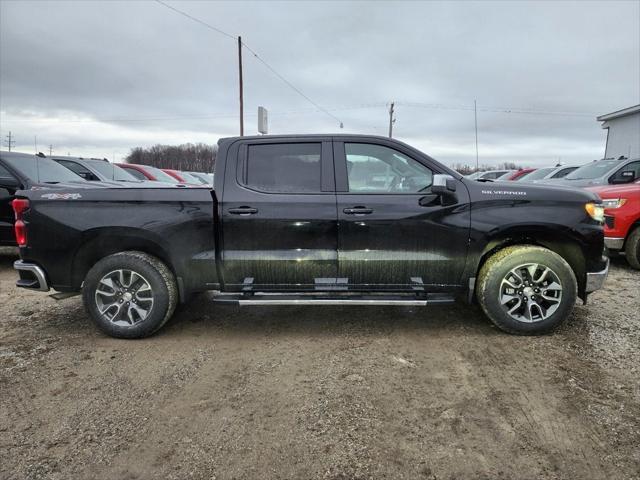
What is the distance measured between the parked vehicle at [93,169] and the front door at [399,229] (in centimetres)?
624

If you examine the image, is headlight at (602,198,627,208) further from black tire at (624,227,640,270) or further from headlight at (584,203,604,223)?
headlight at (584,203,604,223)

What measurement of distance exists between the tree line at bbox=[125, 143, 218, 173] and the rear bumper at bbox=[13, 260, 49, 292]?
248ft

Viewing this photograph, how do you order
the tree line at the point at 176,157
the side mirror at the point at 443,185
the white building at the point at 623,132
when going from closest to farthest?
1. the side mirror at the point at 443,185
2. the white building at the point at 623,132
3. the tree line at the point at 176,157

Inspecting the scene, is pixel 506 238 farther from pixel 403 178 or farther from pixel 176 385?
pixel 176 385

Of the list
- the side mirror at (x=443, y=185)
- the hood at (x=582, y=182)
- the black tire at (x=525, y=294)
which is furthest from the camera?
the hood at (x=582, y=182)

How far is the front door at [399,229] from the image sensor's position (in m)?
3.84

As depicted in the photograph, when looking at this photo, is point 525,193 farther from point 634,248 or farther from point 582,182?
point 582,182

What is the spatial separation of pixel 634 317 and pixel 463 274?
6.74ft

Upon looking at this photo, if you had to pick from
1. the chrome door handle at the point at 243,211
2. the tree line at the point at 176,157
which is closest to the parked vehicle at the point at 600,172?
the chrome door handle at the point at 243,211

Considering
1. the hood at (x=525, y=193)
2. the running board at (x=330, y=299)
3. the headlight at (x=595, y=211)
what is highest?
the hood at (x=525, y=193)

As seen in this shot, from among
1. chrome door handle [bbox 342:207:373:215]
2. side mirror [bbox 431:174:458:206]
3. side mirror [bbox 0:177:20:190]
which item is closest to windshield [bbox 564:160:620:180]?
side mirror [bbox 431:174:458:206]

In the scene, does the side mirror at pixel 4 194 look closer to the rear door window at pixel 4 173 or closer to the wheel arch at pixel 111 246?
the rear door window at pixel 4 173

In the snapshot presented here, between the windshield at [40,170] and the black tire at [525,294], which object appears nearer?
the black tire at [525,294]

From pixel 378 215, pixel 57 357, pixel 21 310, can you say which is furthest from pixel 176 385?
pixel 21 310
